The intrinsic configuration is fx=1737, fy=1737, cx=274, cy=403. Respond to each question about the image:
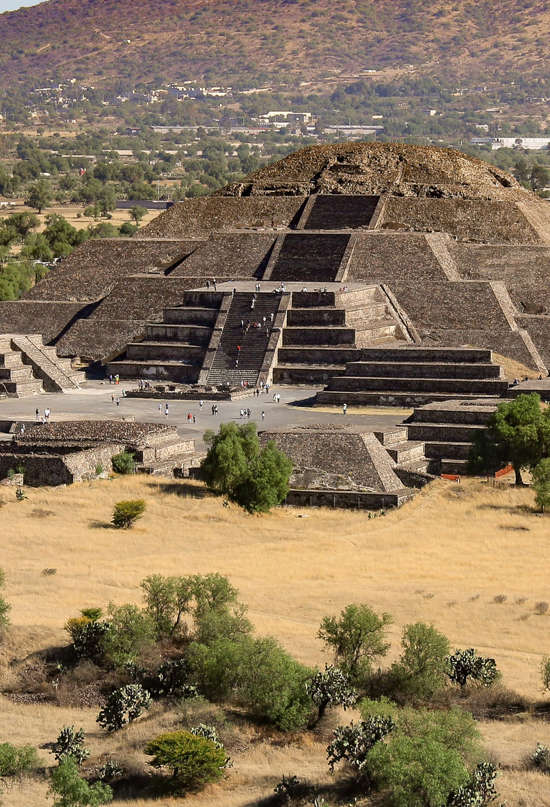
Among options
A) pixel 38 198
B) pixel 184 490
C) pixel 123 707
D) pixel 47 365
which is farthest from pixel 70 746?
pixel 38 198

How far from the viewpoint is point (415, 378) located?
2430 inches

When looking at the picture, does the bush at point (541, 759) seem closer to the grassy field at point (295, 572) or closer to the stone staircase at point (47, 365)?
the grassy field at point (295, 572)

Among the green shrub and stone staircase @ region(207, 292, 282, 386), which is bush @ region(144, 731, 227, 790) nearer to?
the green shrub

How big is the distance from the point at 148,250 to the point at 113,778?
53493mm

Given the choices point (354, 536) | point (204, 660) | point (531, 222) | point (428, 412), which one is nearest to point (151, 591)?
point (204, 660)

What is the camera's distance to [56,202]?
6934 inches

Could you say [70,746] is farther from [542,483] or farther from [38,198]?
[38,198]

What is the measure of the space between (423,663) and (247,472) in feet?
53.1

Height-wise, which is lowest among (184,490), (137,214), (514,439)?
(184,490)

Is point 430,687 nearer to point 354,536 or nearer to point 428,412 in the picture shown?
point 354,536

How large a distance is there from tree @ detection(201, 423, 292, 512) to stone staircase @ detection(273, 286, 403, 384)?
16.1 m

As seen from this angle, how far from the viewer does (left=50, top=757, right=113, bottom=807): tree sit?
27.3 m

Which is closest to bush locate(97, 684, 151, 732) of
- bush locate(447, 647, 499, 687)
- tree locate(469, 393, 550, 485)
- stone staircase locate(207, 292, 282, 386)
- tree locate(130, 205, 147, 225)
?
bush locate(447, 647, 499, 687)

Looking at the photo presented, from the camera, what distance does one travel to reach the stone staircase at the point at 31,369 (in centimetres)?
6556
